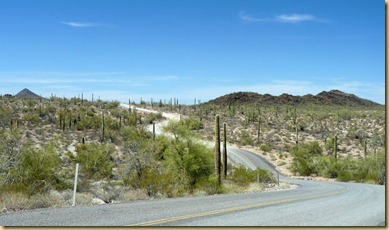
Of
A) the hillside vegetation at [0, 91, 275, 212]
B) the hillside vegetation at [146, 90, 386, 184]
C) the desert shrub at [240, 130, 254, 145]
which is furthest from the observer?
the desert shrub at [240, 130, 254, 145]

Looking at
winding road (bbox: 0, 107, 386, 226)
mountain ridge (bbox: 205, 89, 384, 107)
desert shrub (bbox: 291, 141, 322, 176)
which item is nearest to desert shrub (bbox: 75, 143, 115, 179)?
winding road (bbox: 0, 107, 386, 226)

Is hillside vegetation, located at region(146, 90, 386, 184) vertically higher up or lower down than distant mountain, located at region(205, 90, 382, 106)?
lower down

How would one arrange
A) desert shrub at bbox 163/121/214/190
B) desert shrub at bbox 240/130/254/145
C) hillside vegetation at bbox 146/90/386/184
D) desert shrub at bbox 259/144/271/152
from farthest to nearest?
1. desert shrub at bbox 240/130/254/145
2. desert shrub at bbox 259/144/271/152
3. hillside vegetation at bbox 146/90/386/184
4. desert shrub at bbox 163/121/214/190

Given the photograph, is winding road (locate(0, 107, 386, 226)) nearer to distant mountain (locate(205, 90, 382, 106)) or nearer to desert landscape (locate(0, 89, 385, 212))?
desert landscape (locate(0, 89, 385, 212))

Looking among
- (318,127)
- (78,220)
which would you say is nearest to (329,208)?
(78,220)

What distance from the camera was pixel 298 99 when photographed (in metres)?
164

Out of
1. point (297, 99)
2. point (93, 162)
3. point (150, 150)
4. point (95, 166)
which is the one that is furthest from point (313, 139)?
point (297, 99)

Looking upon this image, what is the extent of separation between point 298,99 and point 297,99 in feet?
1.29

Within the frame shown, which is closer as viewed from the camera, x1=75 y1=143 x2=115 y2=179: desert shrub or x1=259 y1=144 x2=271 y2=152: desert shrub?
x1=75 y1=143 x2=115 y2=179: desert shrub

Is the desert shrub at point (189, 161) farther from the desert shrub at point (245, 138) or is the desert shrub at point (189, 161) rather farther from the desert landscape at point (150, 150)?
the desert shrub at point (245, 138)

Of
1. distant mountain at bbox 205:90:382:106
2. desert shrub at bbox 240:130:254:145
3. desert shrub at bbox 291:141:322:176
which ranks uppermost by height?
distant mountain at bbox 205:90:382:106

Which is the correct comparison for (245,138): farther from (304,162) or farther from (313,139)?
(304,162)

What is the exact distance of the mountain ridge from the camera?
476ft

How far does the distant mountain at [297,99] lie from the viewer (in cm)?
14525
